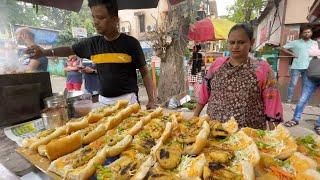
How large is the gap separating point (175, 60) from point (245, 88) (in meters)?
6.23

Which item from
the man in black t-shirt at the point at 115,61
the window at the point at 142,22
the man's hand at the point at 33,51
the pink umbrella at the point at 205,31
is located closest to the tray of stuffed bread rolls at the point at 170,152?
the man in black t-shirt at the point at 115,61

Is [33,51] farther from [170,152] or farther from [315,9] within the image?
[315,9]

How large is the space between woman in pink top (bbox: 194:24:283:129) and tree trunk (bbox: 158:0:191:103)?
19.5 feet

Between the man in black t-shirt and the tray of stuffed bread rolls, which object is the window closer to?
the man in black t-shirt

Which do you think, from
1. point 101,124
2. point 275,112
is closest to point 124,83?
point 101,124

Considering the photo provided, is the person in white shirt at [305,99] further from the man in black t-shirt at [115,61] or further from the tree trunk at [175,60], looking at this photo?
the man in black t-shirt at [115,61]

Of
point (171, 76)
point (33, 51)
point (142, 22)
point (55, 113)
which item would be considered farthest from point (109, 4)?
point (142, 22)

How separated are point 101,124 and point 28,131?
2.67 feet

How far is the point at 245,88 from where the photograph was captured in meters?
2.53

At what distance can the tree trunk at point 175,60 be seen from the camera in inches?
330

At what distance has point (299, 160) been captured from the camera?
136cm

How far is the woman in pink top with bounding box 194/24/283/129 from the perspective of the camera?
2.50 meters

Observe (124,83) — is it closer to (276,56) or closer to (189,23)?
(189,23)

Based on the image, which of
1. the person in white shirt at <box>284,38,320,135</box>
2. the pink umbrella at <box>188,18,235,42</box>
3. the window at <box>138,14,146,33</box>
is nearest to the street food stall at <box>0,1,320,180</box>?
the person in white shirt at <box>284,38,320,135</box>
